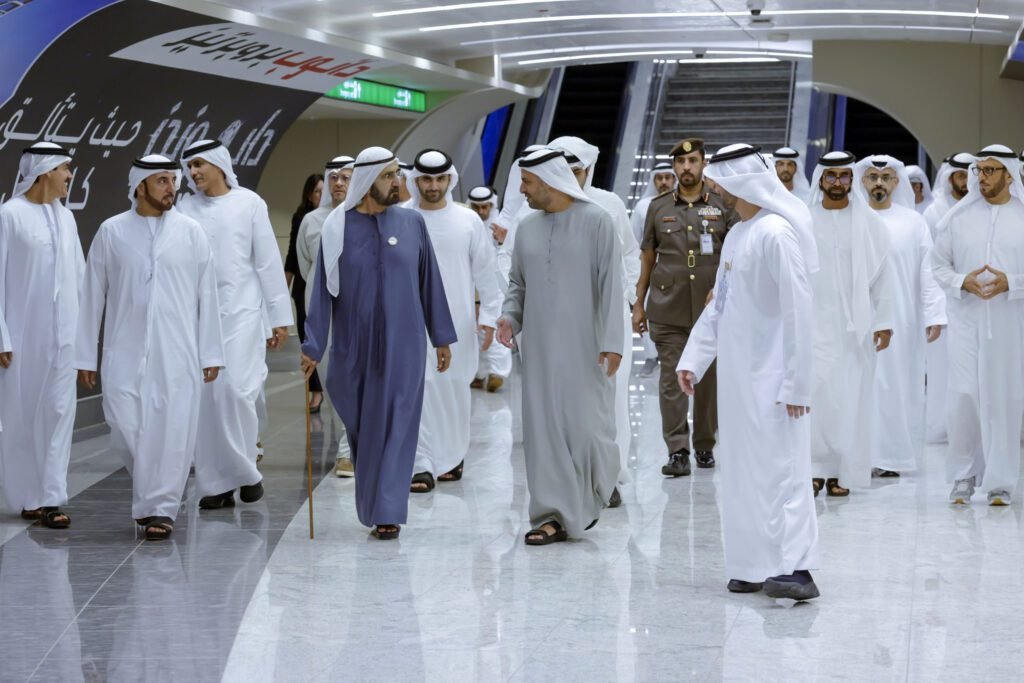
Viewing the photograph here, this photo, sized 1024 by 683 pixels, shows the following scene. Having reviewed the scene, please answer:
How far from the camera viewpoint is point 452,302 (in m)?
8.18

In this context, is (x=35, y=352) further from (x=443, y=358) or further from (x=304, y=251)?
(x=304, y=251)

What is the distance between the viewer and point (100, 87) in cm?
991

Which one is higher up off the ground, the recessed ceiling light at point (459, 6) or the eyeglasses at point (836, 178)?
the recessed ceiling light at point (459, 6)

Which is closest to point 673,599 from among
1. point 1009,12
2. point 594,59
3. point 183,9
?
point 183,9

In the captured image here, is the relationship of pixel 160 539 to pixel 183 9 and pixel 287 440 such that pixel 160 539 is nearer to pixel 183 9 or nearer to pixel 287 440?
pixel 287 440

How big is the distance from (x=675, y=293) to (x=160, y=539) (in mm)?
3234

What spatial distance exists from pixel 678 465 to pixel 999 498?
1.75m

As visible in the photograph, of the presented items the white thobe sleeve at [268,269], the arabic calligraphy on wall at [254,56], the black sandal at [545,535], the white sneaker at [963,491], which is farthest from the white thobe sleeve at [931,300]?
the arabic calligraphy on wall at [254,56]

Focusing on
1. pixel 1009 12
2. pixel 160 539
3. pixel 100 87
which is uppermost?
pixel 1009 12

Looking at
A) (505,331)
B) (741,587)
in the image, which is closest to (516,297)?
(505,331)

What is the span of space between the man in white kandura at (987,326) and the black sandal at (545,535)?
82.6 inches

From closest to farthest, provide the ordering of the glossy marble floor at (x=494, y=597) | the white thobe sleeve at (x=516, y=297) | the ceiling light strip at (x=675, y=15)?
the glossy marble floor at (x=494, y=597), the white thobe sleeve at (x=516, y=297), the ceiling light strip at (x=675, y=15)

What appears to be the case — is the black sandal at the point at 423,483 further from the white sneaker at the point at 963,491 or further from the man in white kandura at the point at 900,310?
the white sneaker at the point at 963,491

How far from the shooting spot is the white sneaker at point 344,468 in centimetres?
813
